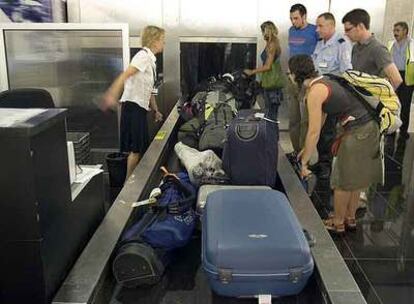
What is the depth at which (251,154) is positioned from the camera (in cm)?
265

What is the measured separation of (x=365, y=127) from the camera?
2801mm

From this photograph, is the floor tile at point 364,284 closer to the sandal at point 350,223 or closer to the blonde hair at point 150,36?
the sandal at point 350,223

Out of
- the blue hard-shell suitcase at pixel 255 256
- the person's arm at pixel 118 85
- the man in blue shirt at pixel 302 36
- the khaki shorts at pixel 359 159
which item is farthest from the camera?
the man in blue shirt at pixel 302 36

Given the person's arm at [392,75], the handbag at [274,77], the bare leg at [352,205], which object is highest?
the person's arm at [392,75]

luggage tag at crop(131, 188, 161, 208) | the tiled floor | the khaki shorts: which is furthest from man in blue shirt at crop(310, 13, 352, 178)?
luggage tag at crop(131, 188, 161, 208)

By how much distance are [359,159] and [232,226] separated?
1454 mm

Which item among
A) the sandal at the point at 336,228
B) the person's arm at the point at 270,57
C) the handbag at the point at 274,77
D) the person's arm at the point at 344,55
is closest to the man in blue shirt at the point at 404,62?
the handbag at the point at 274,77

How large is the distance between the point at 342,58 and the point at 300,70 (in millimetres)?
1780

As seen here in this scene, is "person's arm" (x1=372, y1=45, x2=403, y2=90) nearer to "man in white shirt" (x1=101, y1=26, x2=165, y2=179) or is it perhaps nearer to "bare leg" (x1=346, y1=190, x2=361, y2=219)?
"bare leg" (x1=346, y1=190, x2=361, y2=219)

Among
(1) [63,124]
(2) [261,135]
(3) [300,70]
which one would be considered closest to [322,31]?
(3) [300,70]

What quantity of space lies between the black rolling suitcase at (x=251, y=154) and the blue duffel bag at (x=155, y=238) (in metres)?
0.34

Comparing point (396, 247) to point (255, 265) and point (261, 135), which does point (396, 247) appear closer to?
point (261, 135)

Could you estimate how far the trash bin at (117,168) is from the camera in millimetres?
3955

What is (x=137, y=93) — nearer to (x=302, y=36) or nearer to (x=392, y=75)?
(x=392, y=75)
